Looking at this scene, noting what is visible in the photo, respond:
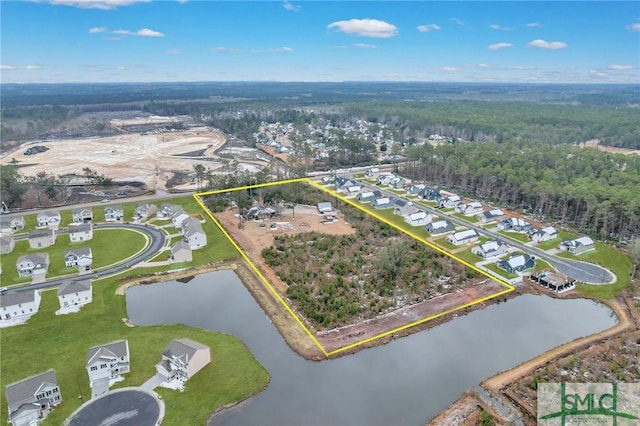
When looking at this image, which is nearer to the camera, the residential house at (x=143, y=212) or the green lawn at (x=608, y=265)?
the green lawn at (x=608, y=265)

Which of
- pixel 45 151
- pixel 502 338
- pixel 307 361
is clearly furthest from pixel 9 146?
pixel 502 338

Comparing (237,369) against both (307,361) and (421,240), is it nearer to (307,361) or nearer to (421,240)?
(307,361)

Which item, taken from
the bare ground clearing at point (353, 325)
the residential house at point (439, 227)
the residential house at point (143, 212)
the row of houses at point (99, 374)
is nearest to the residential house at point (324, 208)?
the bare ground clearing at point (353, 325)

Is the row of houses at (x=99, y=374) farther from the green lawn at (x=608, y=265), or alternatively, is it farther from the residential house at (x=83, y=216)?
the green lawn at (x=608, y=265)

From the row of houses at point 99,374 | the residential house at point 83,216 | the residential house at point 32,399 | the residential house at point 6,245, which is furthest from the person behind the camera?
the residential house at point 83,216

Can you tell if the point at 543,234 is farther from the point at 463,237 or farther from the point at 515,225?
the point at 463,237

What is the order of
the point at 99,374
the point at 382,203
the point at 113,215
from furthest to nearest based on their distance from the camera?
the point at 382,203 → the point at 113,215 → the point at 99,374

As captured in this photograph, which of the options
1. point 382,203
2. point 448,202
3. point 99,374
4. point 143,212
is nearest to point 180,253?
point 143,212
